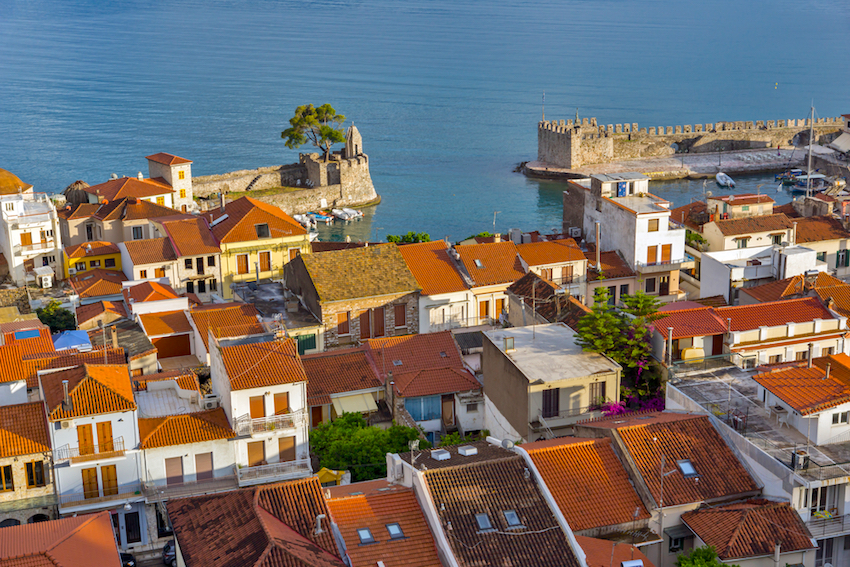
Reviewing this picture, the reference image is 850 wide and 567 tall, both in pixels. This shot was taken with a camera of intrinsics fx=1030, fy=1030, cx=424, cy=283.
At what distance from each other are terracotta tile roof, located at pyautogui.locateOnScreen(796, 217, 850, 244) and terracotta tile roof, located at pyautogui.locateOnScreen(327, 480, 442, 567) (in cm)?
2500

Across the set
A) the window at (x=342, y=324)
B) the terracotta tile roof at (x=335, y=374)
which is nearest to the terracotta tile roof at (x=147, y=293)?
the window at (x=342, y=324)

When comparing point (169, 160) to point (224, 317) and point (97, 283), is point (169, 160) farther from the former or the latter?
point (224, 317)

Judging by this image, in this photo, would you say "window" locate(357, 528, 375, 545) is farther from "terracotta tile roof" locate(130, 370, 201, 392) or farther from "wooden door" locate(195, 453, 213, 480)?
"terracotta tile roof" locate(130, 370, 201, 392)

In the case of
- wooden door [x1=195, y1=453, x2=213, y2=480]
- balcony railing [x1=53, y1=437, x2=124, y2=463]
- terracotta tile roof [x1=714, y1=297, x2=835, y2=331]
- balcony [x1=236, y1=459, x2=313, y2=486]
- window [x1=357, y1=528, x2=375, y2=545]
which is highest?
terracotta tile roof [x1=714, y1=297, x2=835, y2=331]

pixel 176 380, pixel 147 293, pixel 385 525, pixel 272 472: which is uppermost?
pixel 147 293

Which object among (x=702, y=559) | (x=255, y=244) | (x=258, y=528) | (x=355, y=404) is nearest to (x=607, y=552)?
(x=702, y=559)

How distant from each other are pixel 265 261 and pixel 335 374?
14203 millimetres

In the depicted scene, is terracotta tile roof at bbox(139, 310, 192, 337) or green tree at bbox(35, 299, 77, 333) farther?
green tree at bbox(35, 299, 77, 333)

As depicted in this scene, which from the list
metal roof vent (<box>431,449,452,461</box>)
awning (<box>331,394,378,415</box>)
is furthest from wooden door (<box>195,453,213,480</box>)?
metal roof vent (<box>431,449,452,461</box>)

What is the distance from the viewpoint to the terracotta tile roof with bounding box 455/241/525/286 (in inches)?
1396

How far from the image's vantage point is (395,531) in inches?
707

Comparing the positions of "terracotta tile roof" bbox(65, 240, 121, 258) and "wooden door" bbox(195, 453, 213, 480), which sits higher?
"terracotta tile roof" bbox(65, 240, 121, 258)

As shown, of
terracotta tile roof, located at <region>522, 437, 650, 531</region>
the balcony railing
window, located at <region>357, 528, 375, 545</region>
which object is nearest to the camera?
window, located at <region>357, 528, 375, 545</region>

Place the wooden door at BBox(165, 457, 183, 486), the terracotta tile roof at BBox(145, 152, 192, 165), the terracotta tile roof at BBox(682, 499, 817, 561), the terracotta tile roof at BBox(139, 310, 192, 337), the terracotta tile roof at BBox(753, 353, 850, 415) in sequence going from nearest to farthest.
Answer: the terracotta tile roof at BBox(682, 499, 817, 561) < the terracotta tile roof at BBox(753, 353, 850, 415) < the wooden door at BBox(165, 457, 183, 486) < the terracotta tile roof at BBox(139, 310, 192, 337) < the terracotta tile roof at BBox(145, 152, 192, 165)
